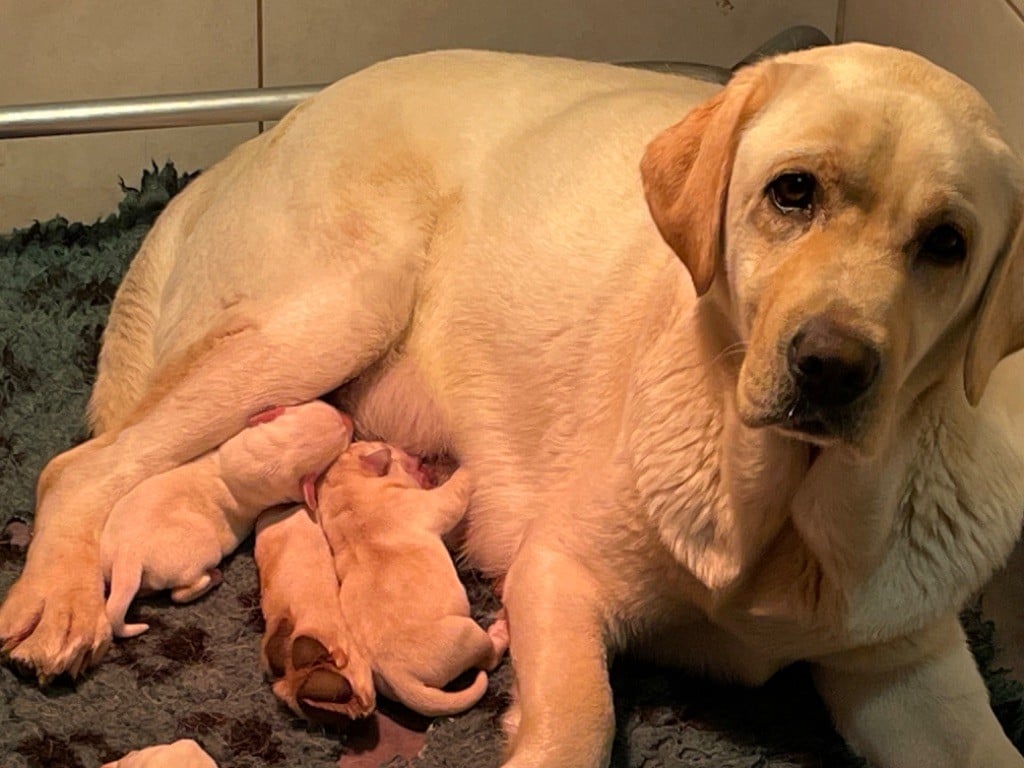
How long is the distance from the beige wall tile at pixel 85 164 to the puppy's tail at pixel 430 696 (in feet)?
5.65

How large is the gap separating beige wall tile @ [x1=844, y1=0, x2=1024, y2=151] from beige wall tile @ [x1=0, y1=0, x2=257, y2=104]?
4.55 feet

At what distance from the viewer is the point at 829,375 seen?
1447mm

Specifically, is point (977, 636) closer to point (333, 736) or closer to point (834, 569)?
point (834, 569)

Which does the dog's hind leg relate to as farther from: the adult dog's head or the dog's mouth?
the dog's mouth

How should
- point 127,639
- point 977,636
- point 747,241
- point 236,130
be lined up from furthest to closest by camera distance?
point 236,130 < point 977,636 < point 127,639 < point 747,241

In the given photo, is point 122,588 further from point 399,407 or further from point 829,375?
point 829,375

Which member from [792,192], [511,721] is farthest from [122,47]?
[792,192]

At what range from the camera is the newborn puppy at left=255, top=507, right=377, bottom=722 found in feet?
6.09

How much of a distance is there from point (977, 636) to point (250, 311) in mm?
1243

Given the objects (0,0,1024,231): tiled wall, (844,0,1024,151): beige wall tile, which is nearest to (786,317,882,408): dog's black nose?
(844,0,1024,151): beige wall tile

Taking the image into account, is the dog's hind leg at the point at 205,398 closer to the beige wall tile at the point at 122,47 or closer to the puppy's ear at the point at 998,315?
the puppy's ear at the point at 998,315

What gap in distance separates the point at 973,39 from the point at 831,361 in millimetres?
1361

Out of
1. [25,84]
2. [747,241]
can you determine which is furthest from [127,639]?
[25,84]

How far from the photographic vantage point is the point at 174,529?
6.67ft
